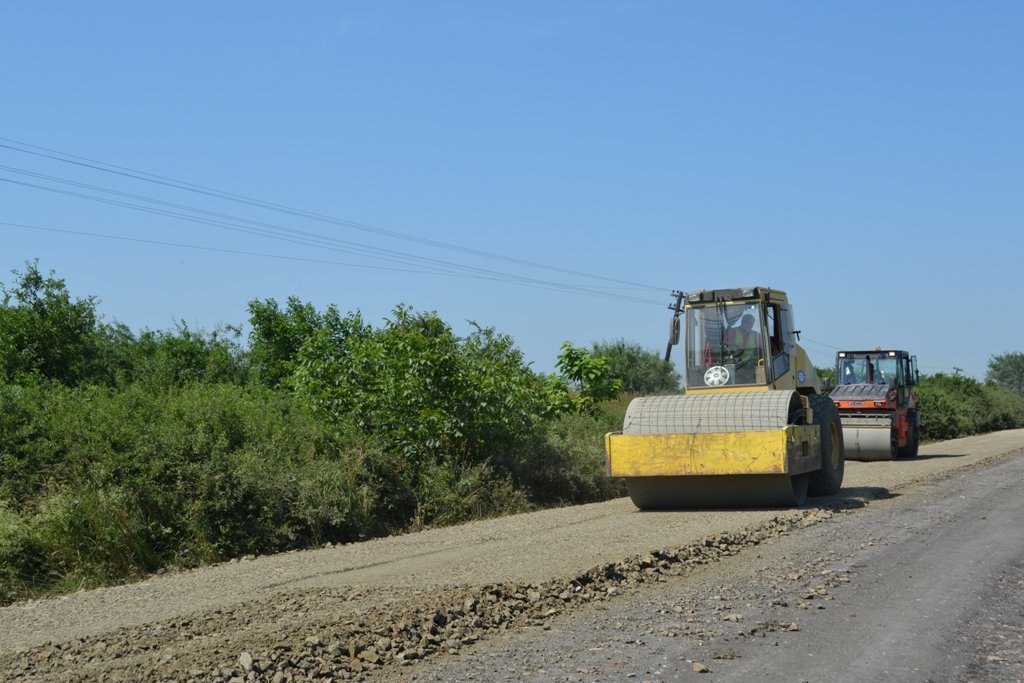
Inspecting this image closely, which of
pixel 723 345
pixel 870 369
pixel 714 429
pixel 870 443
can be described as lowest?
pixel 870 443

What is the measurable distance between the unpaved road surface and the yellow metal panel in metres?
0.83

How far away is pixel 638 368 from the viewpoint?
57344 mm

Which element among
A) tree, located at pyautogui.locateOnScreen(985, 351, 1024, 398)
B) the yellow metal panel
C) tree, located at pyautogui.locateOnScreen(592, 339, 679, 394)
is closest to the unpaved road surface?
the yellow metal panel

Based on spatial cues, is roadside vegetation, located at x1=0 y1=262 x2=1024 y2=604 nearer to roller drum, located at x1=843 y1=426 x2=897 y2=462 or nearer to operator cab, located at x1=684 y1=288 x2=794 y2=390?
operator cab, located at x1=684 y1=288 x2=794 y2=390

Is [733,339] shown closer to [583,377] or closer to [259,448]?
[259,448]

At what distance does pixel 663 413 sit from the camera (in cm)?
1487

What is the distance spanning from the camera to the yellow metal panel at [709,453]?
14.1 metres

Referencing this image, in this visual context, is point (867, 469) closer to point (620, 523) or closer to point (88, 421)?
point (620, 523)

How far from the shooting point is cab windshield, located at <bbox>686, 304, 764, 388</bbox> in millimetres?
16125

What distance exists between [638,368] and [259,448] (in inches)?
1721

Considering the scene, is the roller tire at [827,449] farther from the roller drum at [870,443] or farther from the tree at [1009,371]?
the tree at [1009,371]

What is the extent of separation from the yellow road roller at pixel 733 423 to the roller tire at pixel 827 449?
0.6 inches

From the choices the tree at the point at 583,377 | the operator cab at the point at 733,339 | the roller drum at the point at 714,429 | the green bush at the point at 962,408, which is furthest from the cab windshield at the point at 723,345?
the green bush at the point at 962,408

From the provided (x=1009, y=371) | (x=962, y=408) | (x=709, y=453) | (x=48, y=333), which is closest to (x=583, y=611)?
(x=709, y=453)
